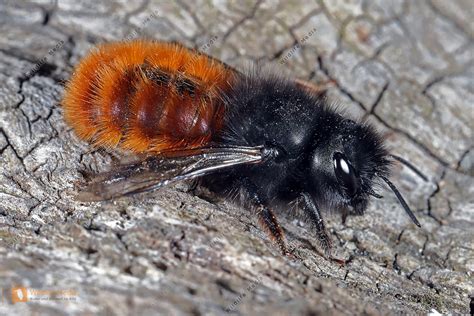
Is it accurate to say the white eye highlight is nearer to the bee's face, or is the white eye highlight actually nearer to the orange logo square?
the bee's face

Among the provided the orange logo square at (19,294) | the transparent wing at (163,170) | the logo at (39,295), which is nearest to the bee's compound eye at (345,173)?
the transparent wing at (163,170)

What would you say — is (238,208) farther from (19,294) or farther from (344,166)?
(19,294)

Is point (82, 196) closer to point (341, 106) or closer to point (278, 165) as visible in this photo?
point (278, 165)

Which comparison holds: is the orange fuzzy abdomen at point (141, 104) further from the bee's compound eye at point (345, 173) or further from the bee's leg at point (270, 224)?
the bee's compound eye at point (345, 173)

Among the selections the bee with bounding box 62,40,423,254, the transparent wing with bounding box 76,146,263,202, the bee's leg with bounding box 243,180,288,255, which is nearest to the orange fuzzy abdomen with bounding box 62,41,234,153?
the bee with bounding box 62,40,423,254

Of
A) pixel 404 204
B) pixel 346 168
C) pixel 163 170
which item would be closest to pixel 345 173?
pixel 346 168

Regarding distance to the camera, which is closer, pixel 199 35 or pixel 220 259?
pixel 220 259

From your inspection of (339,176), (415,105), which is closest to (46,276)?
(339,176)
